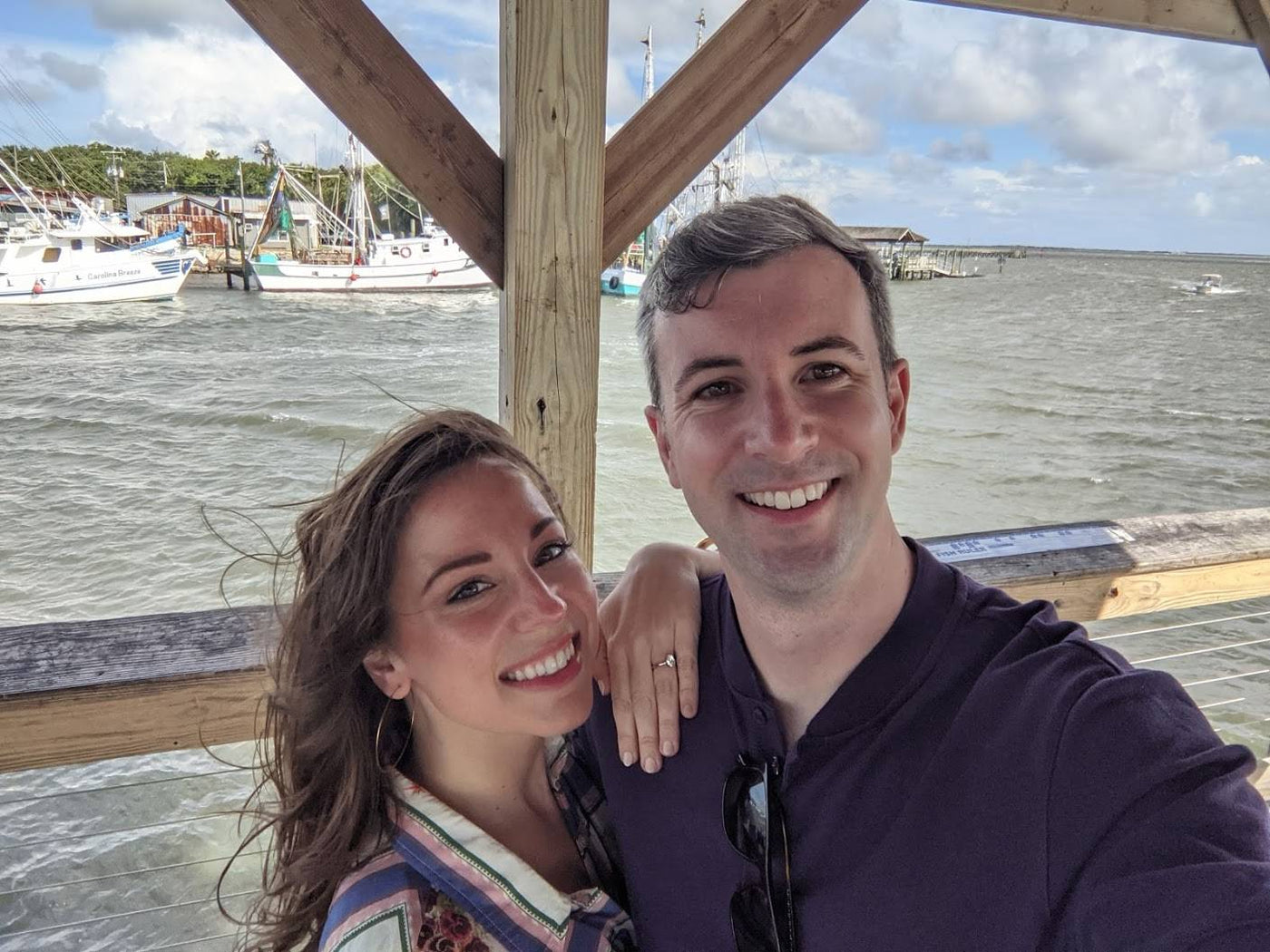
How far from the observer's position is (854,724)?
113 cm

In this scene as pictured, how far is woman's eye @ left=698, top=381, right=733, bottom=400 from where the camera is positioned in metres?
1.36

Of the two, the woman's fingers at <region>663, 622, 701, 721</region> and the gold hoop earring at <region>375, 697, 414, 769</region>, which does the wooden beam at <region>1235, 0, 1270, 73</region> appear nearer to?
the woman's fingers at <region>663, 622, 701, 721</region>

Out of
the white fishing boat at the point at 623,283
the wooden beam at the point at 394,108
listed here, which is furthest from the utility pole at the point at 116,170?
the wooden beam at the point at 394,108

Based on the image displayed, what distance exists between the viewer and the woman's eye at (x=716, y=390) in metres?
1.36

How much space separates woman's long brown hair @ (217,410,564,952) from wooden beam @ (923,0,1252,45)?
173cm

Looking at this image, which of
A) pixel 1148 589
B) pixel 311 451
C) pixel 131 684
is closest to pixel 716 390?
pixel 131 684

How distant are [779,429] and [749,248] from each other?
0.29 m

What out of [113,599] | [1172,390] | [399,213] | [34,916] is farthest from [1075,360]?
[399,213]

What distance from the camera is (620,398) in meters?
18.5

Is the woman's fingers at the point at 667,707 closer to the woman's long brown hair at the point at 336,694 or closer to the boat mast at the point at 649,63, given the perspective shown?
the woman's long brown hair at the point at 336,694

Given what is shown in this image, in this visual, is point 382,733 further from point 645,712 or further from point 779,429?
point 779,429

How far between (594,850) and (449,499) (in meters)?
0.62

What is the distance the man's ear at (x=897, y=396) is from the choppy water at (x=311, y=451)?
91 cm

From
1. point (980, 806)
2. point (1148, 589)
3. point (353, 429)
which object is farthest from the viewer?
point (353, 429)
